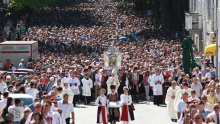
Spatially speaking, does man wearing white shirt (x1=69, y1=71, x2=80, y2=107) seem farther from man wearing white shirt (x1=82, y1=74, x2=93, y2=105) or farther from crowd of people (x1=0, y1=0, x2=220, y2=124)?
man wearing white shirt (x1=82, y1=74, x2=93, y2=105)

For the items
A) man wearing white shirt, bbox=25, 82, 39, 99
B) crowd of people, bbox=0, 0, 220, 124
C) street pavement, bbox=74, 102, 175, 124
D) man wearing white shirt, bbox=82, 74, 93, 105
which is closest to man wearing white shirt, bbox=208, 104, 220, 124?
crowd of people, bbox=0, 0, 220, 124

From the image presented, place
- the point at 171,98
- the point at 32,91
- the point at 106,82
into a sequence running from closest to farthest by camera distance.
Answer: the point at 32,91
the point at 171,98
the point at 106,82

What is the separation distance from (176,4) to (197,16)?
2045 centimetres

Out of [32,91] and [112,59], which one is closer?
[32,91]

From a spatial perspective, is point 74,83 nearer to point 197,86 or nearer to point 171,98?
point 197,86

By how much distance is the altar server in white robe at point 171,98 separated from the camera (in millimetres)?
33656

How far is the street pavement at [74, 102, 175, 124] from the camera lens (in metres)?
34.9

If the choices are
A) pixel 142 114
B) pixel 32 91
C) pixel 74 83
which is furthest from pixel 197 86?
pixel 74 83

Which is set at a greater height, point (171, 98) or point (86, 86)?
point (86, 86)

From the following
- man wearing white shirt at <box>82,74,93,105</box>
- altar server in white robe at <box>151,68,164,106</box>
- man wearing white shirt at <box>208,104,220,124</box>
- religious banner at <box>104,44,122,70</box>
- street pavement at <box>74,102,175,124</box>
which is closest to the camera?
man wearing white shirt at <box>208,104,220,124</box>

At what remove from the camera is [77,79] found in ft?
128

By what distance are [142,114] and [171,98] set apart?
323cm

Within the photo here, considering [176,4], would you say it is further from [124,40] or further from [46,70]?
[46,70]

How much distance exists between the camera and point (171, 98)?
34.0m
